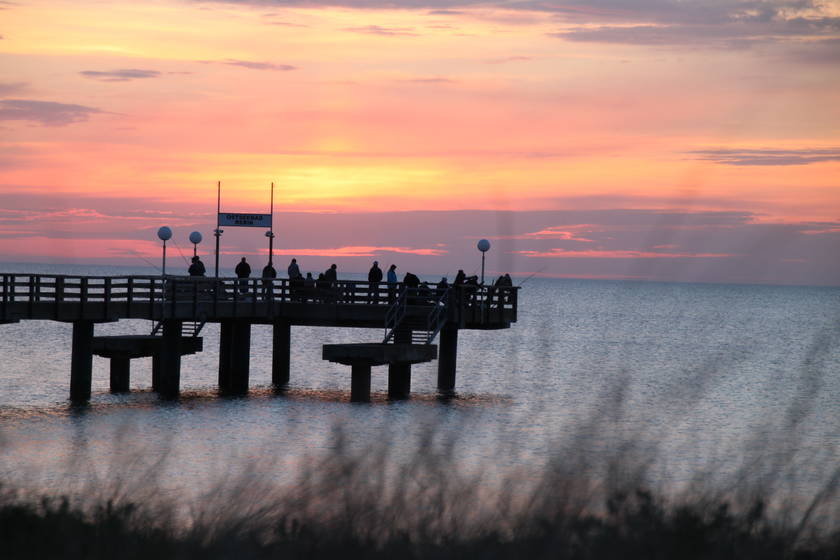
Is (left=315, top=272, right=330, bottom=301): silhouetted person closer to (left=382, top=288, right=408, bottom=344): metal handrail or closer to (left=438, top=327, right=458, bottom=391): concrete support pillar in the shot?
(left=382, top=288, right=408, bottom=344): metal handrail

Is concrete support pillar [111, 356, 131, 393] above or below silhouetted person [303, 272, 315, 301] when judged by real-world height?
below

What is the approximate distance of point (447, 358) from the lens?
3900cm

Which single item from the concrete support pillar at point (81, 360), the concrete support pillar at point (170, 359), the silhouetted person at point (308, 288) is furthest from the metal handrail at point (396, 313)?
the concrete support pillar at point (81, 360)

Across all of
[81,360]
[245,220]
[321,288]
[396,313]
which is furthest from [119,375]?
[396,313]

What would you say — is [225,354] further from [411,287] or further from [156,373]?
[411,287]

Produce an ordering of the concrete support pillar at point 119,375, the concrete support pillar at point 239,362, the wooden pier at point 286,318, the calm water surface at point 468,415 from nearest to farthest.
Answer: the calm water surface at point 468,415
the wooden pier at point 286,318
the concrete support pillar at point 119,375
the concrete support pillar at point 239,362

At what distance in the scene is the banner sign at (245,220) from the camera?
40125mm

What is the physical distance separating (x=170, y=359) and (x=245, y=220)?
5931 millimetres

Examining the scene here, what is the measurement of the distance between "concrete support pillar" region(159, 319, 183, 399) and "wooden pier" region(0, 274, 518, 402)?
31mm

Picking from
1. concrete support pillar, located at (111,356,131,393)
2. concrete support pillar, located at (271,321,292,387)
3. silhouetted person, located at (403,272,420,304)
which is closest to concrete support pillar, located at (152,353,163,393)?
concrete support pillar, located at (111,356,131,393)

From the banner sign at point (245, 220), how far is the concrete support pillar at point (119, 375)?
221 inches

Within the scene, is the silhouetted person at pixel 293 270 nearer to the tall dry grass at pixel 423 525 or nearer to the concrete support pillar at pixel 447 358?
the concrete support pillar at pixel 447 358

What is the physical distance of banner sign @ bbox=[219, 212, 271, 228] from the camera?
4012cm

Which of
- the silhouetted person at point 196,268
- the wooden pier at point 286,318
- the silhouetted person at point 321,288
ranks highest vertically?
the silhouetted person at point 196,268
